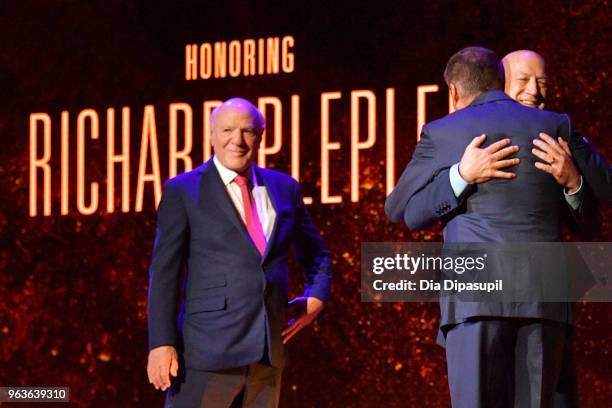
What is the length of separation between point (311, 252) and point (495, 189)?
33.7 inches

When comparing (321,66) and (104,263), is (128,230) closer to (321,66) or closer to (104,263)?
(104,263)

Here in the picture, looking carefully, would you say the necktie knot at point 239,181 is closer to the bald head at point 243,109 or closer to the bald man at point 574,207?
the bald head at point 243,109

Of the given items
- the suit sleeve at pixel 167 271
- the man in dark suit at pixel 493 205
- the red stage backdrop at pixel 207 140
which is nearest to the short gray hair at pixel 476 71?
the man in dark suit at pixel 493 205

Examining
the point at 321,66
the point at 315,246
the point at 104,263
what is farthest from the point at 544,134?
the point at 104,263

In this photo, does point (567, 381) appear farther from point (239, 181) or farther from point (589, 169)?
point (239, 181)

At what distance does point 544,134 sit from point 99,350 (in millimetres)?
3292

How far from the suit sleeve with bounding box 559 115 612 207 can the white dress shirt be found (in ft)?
2.91

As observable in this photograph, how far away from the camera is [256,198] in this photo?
123 inches

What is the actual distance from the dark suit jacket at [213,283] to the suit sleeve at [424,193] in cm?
47

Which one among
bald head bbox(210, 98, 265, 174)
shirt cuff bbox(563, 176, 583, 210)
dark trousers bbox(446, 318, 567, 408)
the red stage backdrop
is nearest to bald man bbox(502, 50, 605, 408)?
shirt cuff bbox(563, 176, 583, 210)

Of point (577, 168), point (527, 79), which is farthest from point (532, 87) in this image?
point (577, 168)

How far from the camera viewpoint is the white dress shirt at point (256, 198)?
10.1 feet

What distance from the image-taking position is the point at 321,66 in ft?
16.3

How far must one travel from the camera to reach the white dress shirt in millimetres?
3088
